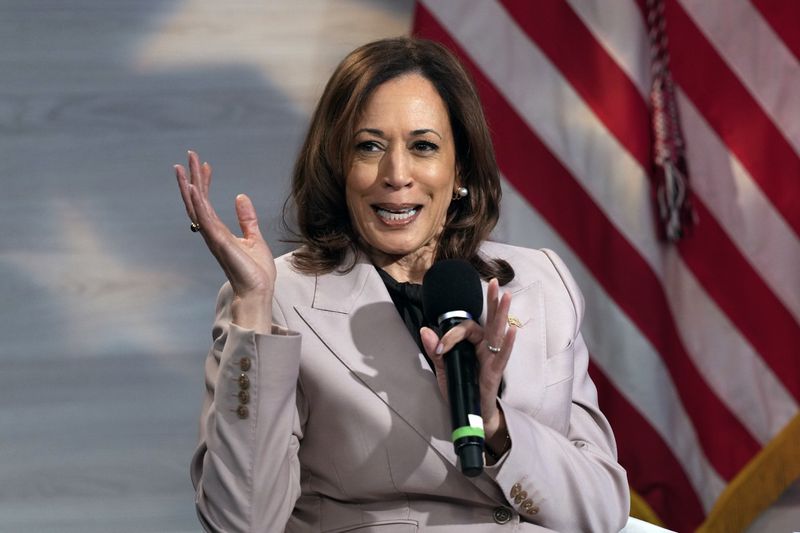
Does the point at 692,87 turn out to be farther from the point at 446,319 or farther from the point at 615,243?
the point at 446,319

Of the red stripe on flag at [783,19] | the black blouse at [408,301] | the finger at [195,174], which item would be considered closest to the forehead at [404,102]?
the black blouse at [408,301]

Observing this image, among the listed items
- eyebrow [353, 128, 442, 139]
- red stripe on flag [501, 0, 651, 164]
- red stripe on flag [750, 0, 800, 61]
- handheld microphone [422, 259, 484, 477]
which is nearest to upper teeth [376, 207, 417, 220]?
eyebrow [353, 128, 442, 139]

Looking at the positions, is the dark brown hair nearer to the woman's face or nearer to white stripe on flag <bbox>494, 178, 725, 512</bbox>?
the woman's face

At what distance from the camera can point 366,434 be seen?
1.57 meters

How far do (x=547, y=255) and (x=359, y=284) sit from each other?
13.6 inches

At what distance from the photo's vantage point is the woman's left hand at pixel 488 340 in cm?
Result: 133

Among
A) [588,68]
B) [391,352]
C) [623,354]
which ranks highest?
[588,68]

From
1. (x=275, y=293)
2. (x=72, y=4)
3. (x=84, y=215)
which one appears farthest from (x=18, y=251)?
(x=275, y=293)

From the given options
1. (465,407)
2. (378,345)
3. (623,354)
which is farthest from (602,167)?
(465,407)

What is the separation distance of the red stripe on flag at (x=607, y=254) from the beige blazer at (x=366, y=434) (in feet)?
3.65

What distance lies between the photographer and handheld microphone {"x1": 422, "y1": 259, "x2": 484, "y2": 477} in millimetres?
1239

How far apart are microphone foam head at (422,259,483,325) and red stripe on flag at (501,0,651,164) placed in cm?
149

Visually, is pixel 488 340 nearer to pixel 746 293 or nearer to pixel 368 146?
pixel 368 146

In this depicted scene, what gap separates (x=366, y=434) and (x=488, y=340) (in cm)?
28
